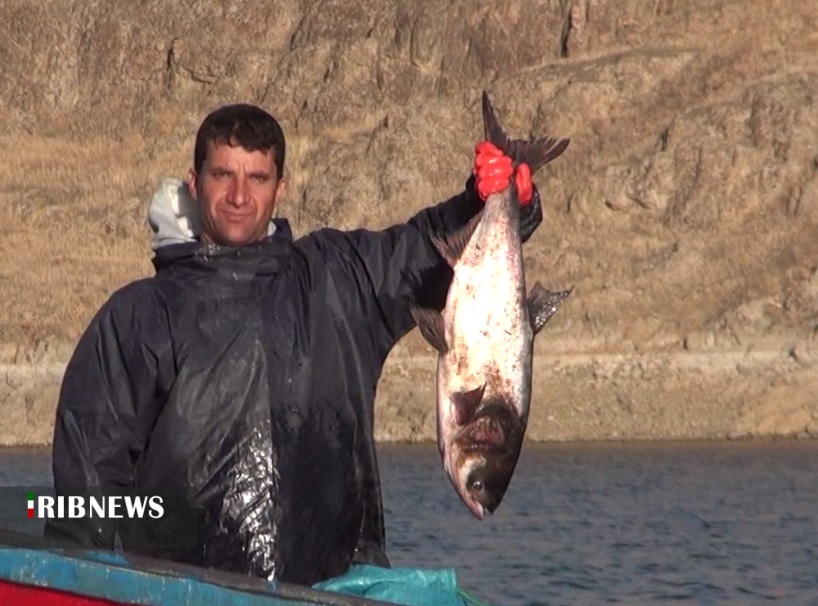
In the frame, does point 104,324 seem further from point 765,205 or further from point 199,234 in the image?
point 765,205

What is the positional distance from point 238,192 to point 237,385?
493 millimetres

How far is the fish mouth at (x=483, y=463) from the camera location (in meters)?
5.46

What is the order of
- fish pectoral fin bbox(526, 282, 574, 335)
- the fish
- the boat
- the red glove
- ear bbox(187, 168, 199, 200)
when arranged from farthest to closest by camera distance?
fish pectoral fin bbox(526, 282, 574, 335), the red glove, ear bbox(187, 168, 199, 200), the fish, the boat

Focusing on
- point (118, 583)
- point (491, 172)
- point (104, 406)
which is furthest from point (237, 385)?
point (491, 172)

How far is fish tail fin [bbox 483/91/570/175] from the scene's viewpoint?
595 centimetres

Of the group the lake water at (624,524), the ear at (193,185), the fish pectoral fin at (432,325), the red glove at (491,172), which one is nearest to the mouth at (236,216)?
the ear at (193,185)

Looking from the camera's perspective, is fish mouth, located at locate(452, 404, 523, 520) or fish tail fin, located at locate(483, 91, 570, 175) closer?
fish mouth, located at locate(452, 404, 523, 520)

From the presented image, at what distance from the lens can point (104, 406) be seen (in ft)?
17.8

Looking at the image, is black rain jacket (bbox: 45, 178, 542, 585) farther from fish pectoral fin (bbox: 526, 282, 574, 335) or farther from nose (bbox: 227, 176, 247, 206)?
fish pectoral fin (bbox: 526, 282, 574, 335)

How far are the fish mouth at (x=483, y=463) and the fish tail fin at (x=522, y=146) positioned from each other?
81 centimetres

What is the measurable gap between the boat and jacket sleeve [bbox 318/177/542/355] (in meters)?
0.74

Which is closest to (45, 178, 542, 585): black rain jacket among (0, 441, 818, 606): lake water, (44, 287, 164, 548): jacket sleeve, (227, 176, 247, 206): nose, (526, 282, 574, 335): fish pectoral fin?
(44, 287, 164, 548): jacket sleeve

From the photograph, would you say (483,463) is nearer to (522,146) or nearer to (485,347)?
(485,347)

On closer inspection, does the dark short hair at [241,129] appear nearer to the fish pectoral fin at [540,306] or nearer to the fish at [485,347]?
the fish at [485,347]
